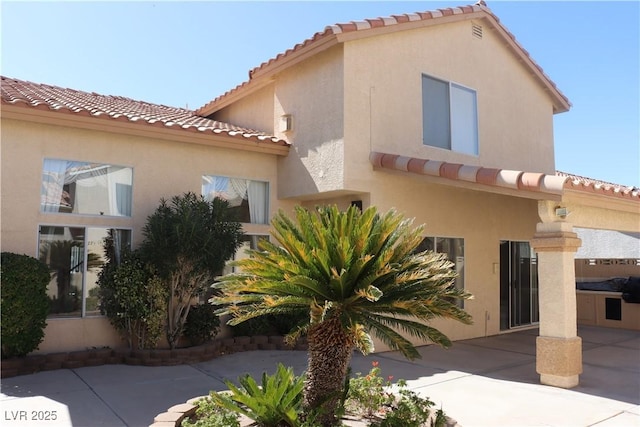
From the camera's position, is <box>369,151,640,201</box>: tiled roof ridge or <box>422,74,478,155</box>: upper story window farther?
<box>422,74,478,155</box>: upper story window

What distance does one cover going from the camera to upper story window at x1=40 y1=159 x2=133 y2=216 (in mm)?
9391

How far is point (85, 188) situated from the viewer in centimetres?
976

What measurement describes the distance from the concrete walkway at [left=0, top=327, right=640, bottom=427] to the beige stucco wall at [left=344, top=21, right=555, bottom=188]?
4.01 m

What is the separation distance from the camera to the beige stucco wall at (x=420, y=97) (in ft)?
35.5

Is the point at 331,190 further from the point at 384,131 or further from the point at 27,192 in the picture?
the point at 27,192

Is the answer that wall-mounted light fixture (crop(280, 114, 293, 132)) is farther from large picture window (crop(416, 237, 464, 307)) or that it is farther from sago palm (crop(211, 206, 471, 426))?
sago palm (crop(211, 206, 471, 426))

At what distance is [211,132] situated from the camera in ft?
35.7

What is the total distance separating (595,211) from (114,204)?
923 cm

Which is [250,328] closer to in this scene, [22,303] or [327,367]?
[22,303]

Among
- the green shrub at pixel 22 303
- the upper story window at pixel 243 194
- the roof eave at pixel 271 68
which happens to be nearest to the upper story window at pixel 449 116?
the roof eave at pixel 271 68

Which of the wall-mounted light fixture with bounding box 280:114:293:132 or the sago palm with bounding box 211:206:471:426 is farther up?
the wall-mounted light fixture with bounding box 280:114:293:132

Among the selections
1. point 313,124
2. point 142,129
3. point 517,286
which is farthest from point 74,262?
point 517,286

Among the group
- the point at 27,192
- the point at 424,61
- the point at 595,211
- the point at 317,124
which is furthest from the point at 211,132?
the point at 595,211

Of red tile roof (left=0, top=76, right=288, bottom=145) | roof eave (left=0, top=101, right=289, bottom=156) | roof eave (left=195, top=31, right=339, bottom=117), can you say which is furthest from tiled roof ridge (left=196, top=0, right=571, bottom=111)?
roof eave (left=0, top=101, right=289, bottom=156)
